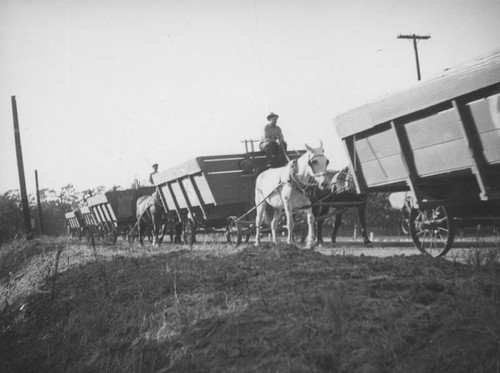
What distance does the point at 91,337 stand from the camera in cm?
477

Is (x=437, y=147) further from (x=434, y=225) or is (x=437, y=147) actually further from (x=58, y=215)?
(x=58, y=215)

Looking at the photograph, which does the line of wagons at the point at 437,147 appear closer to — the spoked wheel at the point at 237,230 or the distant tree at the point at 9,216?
the spoked wheel at the point at 237,230

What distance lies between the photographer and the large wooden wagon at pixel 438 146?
14.6ft

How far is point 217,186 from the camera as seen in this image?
35.2ft

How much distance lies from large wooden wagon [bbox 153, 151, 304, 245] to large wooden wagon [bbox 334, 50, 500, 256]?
445cm

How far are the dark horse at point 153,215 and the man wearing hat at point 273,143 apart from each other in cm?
505

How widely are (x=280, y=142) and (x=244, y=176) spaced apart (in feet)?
4.37

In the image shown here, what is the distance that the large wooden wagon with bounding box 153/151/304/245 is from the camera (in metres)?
10.7

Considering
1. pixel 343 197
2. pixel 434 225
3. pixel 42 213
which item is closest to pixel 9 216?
pixel 42 213

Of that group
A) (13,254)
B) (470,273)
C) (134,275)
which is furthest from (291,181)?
(13,254)

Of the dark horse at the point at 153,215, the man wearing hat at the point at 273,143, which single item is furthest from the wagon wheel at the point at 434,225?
the dark horse at the point at 153,215

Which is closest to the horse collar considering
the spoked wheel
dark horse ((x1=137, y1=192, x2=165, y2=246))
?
the spoked wheel

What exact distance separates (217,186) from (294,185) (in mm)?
2257

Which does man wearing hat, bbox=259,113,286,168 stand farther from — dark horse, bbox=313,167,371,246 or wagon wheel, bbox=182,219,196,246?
wagon wheel, bbox=182,219,196,246
